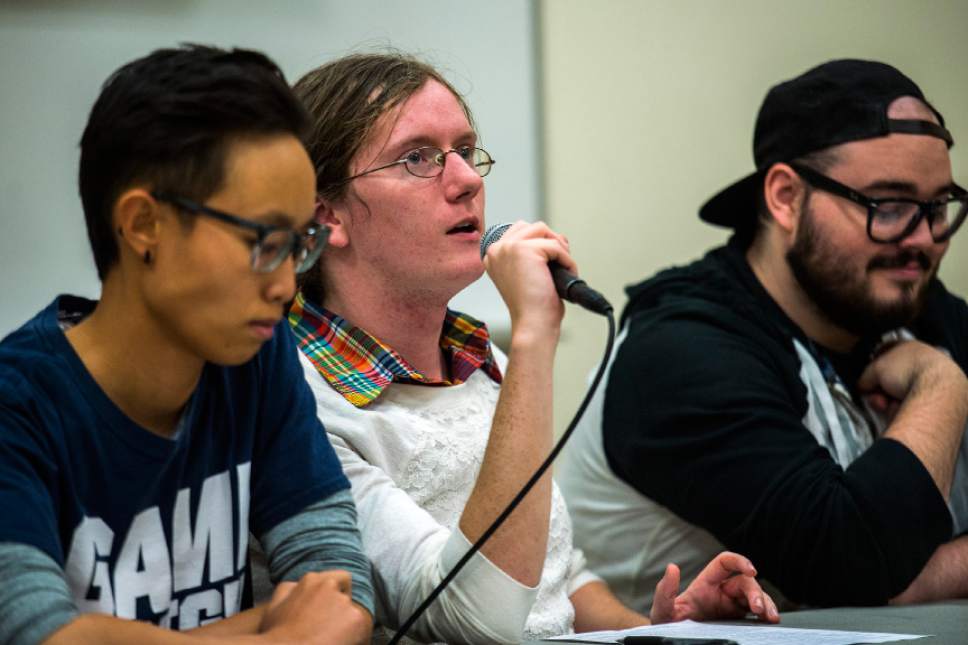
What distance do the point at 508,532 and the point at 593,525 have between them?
3.10 ft

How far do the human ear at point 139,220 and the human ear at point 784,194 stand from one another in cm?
154

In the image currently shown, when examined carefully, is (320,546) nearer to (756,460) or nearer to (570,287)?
(570,287)

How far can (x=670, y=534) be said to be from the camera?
215cm

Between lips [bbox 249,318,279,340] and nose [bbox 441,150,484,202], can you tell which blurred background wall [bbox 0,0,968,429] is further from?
lips [bbox 249,318,279,340]

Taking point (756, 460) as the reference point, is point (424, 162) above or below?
above

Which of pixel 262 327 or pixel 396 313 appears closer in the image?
pixel 262 327

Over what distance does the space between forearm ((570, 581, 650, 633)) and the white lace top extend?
2 cm

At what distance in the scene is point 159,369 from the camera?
1133 mm

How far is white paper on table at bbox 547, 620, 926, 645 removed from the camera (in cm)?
131

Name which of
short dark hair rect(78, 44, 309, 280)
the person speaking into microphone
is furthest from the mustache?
short dark hair rect(78, 44, 309, 280)

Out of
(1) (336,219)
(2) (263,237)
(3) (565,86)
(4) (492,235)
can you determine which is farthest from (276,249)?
(3) (565,86)

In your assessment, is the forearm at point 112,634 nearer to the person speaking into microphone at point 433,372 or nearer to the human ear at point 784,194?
the person speaking into microphone at point 433,372

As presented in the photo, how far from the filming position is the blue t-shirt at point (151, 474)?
1.07 m

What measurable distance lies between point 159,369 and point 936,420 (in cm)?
142
